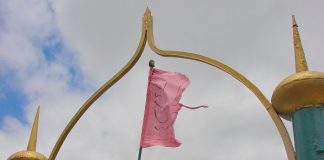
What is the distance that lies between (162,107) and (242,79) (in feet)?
5.51

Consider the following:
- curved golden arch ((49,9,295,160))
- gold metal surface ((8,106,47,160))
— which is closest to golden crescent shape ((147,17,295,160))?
curved golden arch ((49,9,295,160))

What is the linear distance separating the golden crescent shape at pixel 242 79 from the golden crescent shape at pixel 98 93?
0.80 feet

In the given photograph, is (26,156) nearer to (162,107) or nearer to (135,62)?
(135,62)

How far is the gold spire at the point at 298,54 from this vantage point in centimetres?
973

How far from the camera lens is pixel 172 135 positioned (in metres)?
10.3

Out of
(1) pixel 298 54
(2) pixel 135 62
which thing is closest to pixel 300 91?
(1) pixel 298 54

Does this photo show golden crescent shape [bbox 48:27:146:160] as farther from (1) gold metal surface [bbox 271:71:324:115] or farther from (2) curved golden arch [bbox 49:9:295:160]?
(1) gold metal surface [bbox 271:71:324:115]

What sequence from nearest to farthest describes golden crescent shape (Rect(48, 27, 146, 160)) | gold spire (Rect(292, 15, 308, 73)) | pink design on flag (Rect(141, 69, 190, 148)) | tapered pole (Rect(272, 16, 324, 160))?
1. tapered pole (Rect(272, 16, 324, 160))
2. gold spire (Rect(292, 15, 308, 73))
3. pink design on flag (Rect(141, 69, 190, 148))
4. golden crescent shape (Rect(48, 27, 146, 160))

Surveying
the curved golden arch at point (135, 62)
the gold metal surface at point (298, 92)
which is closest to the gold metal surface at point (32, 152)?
the curved golden arch at point (135, 62)

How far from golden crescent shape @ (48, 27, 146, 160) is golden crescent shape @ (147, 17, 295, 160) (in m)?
0.24

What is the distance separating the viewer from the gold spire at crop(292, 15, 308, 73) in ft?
31.9

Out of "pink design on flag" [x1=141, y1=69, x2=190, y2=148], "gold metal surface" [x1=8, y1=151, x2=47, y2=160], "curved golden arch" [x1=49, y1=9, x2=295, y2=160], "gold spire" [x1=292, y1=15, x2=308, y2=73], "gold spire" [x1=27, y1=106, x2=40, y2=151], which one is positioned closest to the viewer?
"gold spire" [x1=292, y1=15, x2=308, y2=73]

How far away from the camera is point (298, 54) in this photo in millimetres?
9977

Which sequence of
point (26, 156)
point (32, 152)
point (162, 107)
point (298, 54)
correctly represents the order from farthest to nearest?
point (32, 152) < point (26, 156) < point (162, 107) < point (298, 54)
